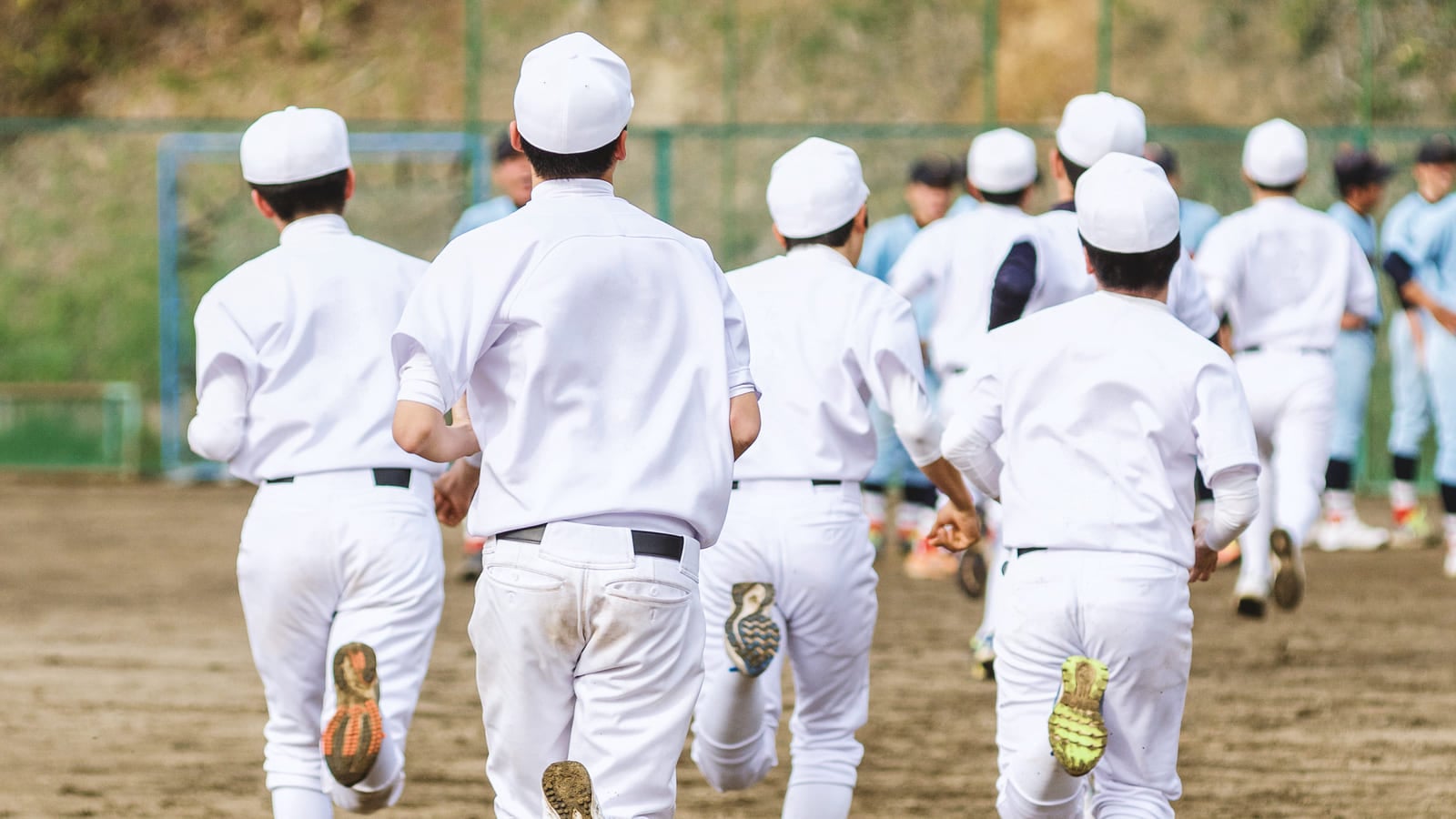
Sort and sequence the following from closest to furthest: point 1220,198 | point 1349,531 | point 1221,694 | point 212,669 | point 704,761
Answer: point 704,761 → point 1221,694 → point 212,669 → point 1349,531 → point 1220,198

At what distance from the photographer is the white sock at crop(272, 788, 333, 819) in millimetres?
4832

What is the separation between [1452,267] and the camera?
10961mm

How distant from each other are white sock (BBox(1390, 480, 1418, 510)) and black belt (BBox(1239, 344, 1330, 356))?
412 cm

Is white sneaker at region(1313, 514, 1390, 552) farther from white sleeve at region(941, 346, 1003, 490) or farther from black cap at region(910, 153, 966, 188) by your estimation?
white sleeve at region(941, 346, 1003, 490)

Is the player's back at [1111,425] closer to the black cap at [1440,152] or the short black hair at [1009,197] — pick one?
the short black hair at [1009,197]

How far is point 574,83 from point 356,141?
1305cm

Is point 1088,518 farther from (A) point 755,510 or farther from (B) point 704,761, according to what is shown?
(B) point 704,761

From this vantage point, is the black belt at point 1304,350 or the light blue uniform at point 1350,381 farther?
the light blue uniform at point 1350,381

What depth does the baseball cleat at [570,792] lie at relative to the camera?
3498 millimetres

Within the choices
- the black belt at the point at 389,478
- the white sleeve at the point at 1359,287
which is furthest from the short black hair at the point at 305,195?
the white sleeve at the point at 1359,287

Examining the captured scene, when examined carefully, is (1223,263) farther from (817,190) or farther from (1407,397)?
(1407,397)

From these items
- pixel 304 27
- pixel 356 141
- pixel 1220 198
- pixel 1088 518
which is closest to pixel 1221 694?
pixel 1088 518

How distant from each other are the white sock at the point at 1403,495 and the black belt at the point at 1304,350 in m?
4.12

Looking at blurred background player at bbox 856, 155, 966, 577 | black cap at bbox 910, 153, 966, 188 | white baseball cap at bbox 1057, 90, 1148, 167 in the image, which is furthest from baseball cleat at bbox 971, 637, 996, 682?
black cap at bbox 910, 153, 966, 188
